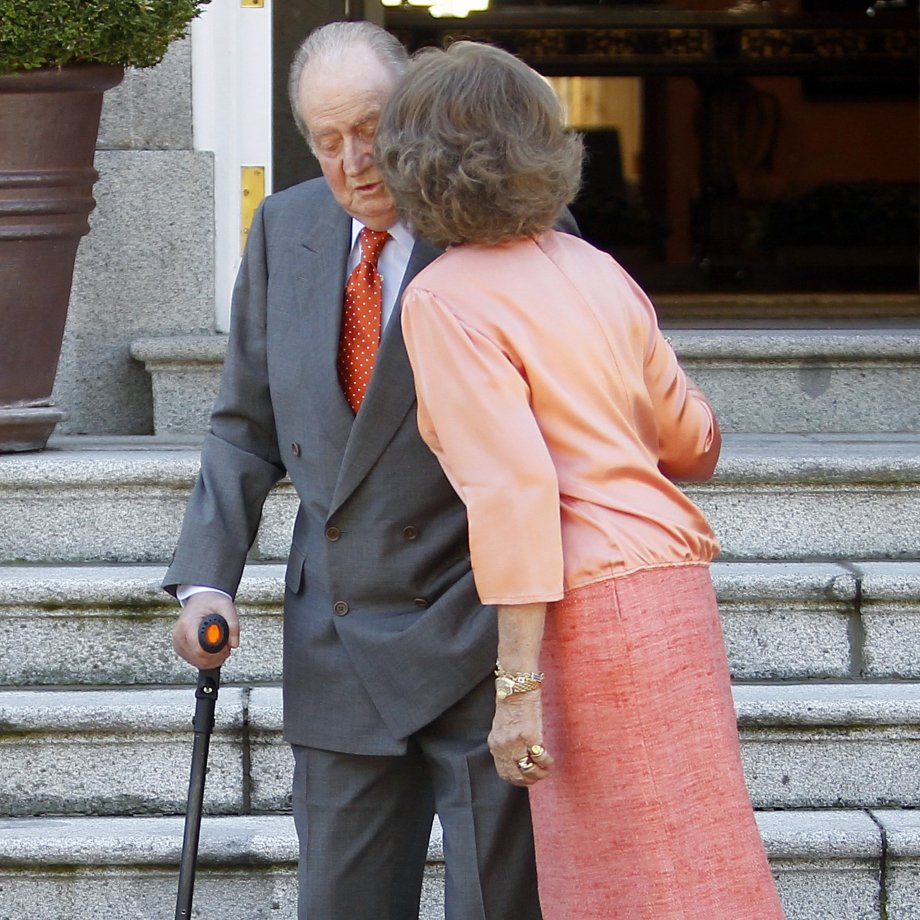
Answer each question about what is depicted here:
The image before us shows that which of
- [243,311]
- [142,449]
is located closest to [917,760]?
[243,311]

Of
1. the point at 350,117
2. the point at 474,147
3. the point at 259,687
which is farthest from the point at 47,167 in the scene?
the point at 474,147

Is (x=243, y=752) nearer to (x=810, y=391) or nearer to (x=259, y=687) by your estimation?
(x=259, y=687)

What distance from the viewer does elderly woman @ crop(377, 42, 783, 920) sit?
191 centimetres

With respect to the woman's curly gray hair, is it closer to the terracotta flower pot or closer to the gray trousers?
the gray trousers

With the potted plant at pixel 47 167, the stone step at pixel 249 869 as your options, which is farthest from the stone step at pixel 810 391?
the potted plant at pixel 47 167

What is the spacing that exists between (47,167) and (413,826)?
2.19m

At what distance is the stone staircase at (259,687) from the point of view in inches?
126

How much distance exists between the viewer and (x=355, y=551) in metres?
2.27

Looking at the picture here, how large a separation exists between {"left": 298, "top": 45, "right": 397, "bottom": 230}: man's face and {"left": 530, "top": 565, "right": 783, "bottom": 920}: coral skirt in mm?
660

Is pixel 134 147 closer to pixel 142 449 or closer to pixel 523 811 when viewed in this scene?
pixel 142 449

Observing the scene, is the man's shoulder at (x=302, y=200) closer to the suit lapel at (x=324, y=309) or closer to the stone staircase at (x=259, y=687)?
the suit lapel at (x=324, y=309)

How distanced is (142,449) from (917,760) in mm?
2106

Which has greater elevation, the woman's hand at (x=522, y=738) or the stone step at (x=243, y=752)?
the woman's hand at (x=522, y=738)

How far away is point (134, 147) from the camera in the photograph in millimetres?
4598
